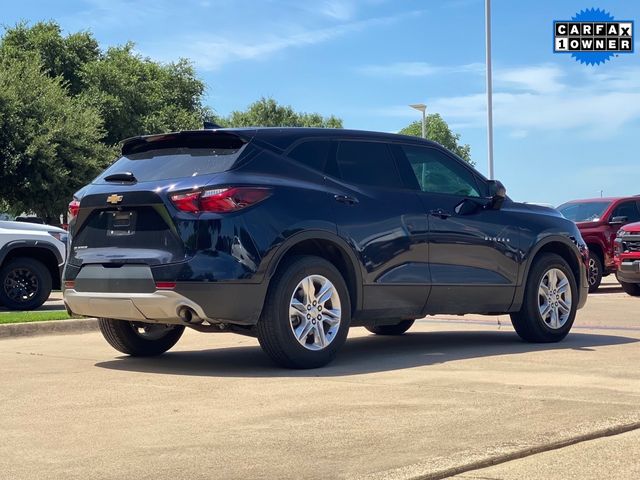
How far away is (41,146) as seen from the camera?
124ft

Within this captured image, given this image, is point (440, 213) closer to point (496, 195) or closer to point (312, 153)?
point (496, 195)

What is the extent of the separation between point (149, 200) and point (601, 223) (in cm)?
1425

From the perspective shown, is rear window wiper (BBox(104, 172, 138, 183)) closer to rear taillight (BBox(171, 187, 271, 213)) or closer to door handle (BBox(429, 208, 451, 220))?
rear taillight (BBox(171, 187, 271, 213))

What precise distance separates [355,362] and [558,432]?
3191 mm

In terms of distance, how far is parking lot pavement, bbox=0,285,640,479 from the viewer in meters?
4.68

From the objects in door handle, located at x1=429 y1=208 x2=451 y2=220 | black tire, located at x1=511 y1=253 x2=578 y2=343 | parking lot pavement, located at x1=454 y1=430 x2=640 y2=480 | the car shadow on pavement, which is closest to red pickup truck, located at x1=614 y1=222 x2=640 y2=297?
the car shadow on pavement

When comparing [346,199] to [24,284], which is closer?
[346,199]

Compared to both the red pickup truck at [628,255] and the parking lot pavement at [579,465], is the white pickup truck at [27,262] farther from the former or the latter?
the parking lot pavement at [579,465]

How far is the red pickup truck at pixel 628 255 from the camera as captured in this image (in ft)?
57.5

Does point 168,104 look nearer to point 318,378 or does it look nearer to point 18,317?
point 18,317

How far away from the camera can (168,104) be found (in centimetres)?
5628

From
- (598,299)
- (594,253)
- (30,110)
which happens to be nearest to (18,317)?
(598,299)

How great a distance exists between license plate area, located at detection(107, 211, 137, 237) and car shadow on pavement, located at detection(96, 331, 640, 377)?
1.06 metres

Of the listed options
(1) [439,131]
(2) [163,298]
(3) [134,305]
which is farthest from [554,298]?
(1) [439,131]
